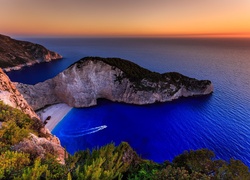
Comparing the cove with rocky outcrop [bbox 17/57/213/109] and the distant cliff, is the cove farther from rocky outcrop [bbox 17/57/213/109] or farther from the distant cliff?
the distant cliff

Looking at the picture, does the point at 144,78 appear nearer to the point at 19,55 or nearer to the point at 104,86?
the point at 104,86

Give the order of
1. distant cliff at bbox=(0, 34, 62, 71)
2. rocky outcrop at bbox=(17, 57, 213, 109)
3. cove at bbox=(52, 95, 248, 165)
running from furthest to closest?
distant cliff at bbox=(0, 34, 62, 71) → rocky outcrop at bbox=(17, 57, 213, 109) → cove at bbox=(52, 95, 248, 165)

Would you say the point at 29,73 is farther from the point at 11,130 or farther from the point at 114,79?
the point at 11,130

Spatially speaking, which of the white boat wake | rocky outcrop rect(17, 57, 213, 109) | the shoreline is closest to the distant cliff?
rocky outcrop rect(17, 57, 213, 109)

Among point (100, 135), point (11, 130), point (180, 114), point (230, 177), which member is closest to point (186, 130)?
point (180, 114)

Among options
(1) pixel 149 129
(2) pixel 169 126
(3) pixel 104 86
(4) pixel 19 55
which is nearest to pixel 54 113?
(3) pixel 104 86

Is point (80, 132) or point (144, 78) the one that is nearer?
point (80, 132)
